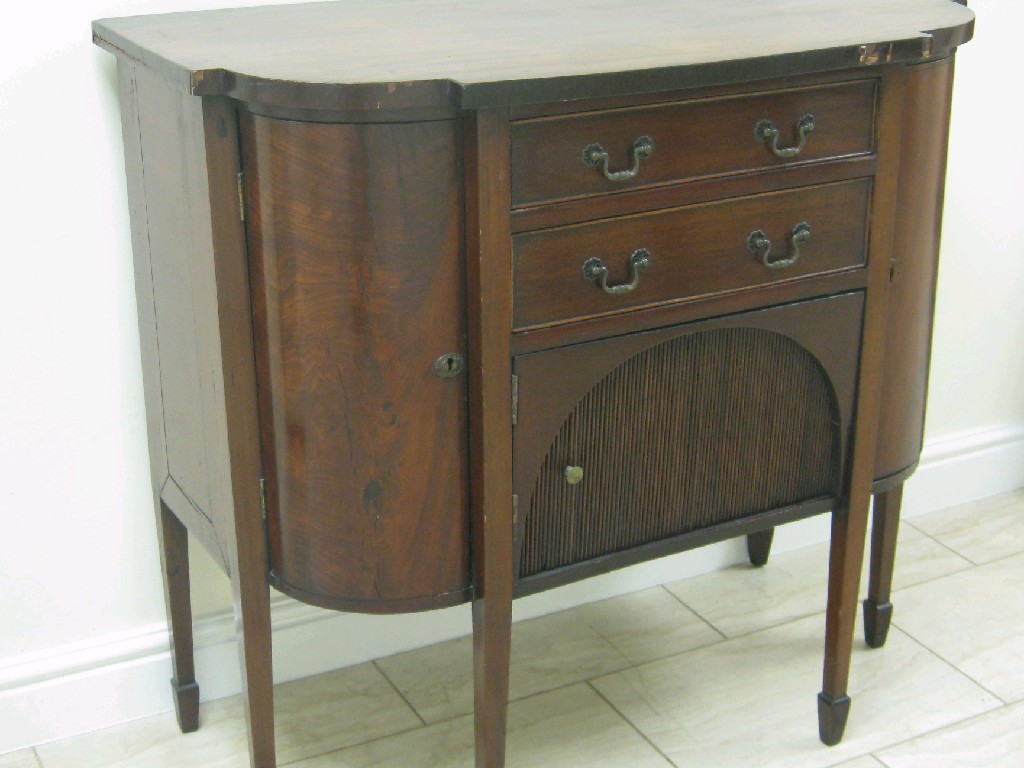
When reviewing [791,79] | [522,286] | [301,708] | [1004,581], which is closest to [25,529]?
[301,708]

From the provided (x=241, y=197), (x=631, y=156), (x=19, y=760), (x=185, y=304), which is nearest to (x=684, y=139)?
(x=631, y=156)

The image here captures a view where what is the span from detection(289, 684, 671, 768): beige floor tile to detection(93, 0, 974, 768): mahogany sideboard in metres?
0.28

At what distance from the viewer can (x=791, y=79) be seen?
4.57 feet

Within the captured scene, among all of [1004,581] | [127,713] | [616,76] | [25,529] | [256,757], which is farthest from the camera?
[1004,581]

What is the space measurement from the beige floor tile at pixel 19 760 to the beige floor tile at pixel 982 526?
145 cm

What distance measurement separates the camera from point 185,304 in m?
1.45

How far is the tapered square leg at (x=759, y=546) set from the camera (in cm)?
220

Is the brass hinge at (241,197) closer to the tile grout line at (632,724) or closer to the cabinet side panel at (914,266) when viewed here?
the cabinet side panel at (914,266)

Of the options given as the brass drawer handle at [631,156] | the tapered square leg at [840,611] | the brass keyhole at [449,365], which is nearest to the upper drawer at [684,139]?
the brass drawer handle at [631,156]

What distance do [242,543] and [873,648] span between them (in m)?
1.02

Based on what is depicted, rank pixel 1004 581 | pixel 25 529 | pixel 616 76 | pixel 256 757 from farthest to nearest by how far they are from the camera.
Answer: pixel 1004 581 → pixel 25 529 → pixel 256 757 → pixel 616 76

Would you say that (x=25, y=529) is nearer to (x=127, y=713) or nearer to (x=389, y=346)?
(x=127, y=713)

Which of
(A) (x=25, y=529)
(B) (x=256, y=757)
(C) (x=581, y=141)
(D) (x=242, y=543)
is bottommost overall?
(B) (x=256, y=757)

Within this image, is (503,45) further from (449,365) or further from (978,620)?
(978,620)
